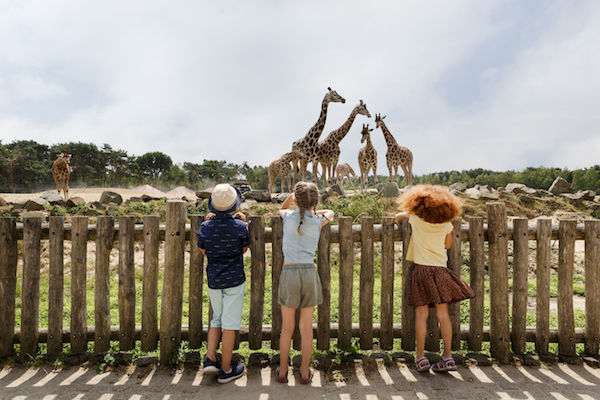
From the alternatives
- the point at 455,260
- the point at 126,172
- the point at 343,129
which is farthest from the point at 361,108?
the point at 126,172

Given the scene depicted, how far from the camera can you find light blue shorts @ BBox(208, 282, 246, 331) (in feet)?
9.37

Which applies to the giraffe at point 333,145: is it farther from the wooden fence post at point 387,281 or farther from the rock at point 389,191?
the wooden fence post at point 387,281

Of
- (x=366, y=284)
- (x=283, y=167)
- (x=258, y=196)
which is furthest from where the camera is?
(x=283, y=167)

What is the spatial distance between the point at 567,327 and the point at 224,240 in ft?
11.5

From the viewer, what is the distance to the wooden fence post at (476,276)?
3250 mm

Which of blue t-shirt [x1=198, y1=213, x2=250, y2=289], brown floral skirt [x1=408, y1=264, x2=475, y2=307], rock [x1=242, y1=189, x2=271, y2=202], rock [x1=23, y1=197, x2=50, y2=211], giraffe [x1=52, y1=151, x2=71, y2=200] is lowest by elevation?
brown floral skirt [x1=408, y1=264, x2=475, y2=307]

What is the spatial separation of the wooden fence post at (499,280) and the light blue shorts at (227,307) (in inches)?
97.1

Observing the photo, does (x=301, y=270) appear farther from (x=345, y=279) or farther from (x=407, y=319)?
(x=407, y=319)

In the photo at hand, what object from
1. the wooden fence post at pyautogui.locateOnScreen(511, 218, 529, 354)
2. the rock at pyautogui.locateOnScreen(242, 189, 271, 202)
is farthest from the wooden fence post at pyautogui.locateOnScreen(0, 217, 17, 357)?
the rock at pyautogui.locateOnScreen(242, 189, 271, 202)

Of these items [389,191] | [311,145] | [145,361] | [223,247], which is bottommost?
[145,361]

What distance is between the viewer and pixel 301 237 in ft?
9.14

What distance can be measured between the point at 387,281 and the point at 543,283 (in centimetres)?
158

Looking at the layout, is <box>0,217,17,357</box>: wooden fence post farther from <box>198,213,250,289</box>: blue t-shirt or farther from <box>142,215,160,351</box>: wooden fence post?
<box>198,213,250,289</box>: blue t-shirt

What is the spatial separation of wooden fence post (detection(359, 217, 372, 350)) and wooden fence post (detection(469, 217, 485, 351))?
0.98 metres
